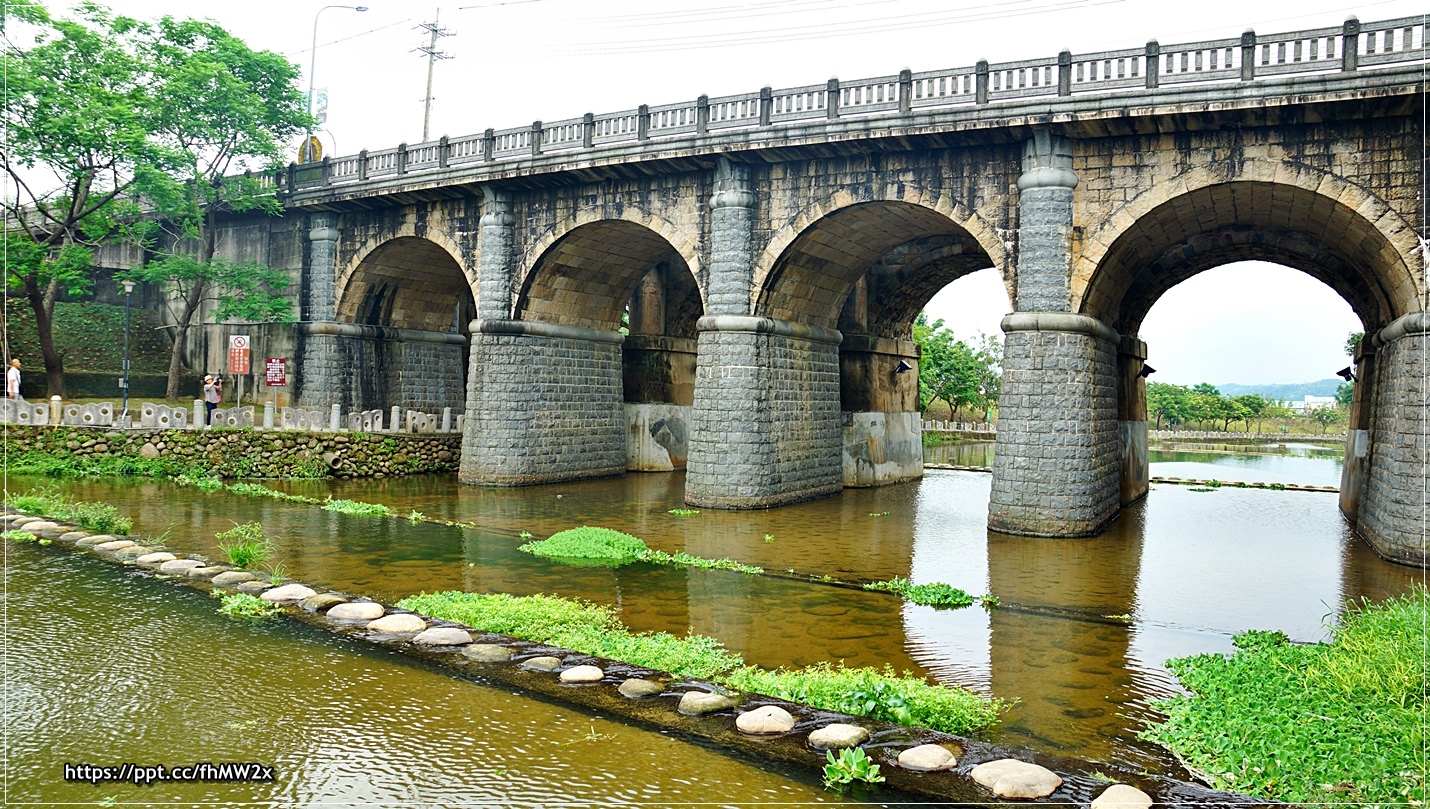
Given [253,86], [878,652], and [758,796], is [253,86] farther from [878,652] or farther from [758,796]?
[758,796]

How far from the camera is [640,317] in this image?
29.7 meters

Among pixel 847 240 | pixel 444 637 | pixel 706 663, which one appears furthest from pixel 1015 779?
pixel 847 240

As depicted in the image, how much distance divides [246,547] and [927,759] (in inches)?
378

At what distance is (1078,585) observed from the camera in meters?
13.1

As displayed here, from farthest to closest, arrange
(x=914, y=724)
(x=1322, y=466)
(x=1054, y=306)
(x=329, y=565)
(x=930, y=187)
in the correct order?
(x=1322, y=466) < (x=930, y=187) < (x=1054, y=306) < (x=329, y=565) < (x=914, y=724)

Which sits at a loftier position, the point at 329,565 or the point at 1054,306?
the point at 1054,306

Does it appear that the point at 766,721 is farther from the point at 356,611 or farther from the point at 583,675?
the point at 356,611

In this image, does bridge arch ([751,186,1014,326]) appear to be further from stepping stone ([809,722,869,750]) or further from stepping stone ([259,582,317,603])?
stepping stone ([809,722,869,750])

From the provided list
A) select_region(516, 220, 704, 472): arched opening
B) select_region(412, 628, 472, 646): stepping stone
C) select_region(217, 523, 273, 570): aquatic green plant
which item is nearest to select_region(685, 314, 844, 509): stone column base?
select_region(516, 220, 704, 472): arched opening

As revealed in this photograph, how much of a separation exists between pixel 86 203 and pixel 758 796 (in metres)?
28.8

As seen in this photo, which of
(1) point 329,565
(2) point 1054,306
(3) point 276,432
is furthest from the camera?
(3) point 276,432

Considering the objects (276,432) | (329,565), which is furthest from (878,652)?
(276,432)

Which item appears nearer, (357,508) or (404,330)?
(357,508)

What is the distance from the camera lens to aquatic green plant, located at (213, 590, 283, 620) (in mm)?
9422
